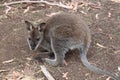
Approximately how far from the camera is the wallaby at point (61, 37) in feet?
18.0

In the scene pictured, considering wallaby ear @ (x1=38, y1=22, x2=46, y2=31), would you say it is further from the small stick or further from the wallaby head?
the small stick

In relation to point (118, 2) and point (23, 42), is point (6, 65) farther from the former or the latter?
point (118, 2)

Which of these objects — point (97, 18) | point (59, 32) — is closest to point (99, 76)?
point (59, 32)

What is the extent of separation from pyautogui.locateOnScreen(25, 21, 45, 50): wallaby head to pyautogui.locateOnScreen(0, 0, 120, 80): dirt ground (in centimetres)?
22

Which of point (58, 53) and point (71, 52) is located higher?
point (58, 53)

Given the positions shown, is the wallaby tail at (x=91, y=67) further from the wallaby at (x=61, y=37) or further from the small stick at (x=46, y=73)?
the small stick at (x=46, y=73)

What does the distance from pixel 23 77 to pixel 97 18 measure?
99.1 inches

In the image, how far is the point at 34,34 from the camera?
566 centimetres

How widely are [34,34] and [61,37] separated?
0.47m

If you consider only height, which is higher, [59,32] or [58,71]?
[59,32]

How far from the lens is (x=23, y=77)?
17.2ft

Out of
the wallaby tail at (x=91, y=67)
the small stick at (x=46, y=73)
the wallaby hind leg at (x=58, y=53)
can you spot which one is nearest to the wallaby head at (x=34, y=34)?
the wallaby hind leg at (x=58, y=53)

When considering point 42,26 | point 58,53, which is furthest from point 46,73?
point 42,26

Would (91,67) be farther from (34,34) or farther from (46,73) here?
(34,34)
